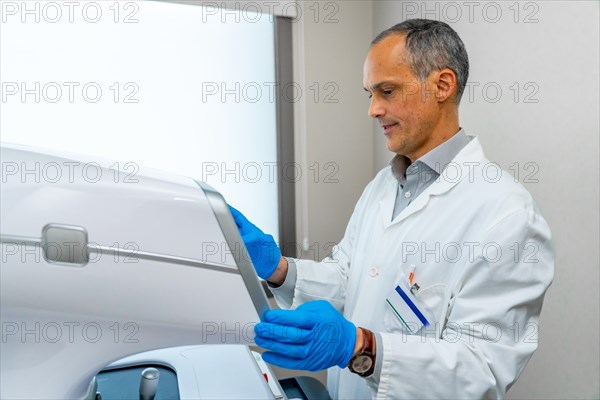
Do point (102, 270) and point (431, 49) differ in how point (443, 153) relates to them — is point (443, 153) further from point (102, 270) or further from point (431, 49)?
point (102, 270)

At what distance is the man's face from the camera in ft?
3.92

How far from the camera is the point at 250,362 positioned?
3.60 ft

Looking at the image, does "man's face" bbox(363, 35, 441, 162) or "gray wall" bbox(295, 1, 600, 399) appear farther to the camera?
"gray wall" bbox(295, 1, 600, 399)

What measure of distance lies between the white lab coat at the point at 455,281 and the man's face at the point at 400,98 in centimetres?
11

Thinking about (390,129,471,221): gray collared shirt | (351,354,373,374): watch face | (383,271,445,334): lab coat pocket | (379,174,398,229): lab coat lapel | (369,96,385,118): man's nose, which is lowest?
(351,354,373,374): watch face

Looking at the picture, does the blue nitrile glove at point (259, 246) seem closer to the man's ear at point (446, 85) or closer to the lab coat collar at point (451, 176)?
the lab coat collar at point (451, 176)

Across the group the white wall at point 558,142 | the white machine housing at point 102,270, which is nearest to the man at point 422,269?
the white machine housing at point 102,270

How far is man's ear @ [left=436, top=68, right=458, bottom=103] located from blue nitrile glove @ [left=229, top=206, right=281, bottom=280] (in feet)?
1.79

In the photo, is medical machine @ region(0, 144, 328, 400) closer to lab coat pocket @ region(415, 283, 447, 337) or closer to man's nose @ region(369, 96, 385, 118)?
lab coat pocket @ region(415, 283, 447, 337)

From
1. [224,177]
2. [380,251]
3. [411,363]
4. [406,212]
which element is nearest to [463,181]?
[406,212]

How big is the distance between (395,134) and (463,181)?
203 millimetres

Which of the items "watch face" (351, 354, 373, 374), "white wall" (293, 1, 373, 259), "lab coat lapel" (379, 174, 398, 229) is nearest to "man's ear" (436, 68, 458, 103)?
"lab coat lapel" (379, 174, 398, 229)

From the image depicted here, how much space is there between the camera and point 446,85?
1.21 m

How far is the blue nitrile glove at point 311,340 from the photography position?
0.81 meters
